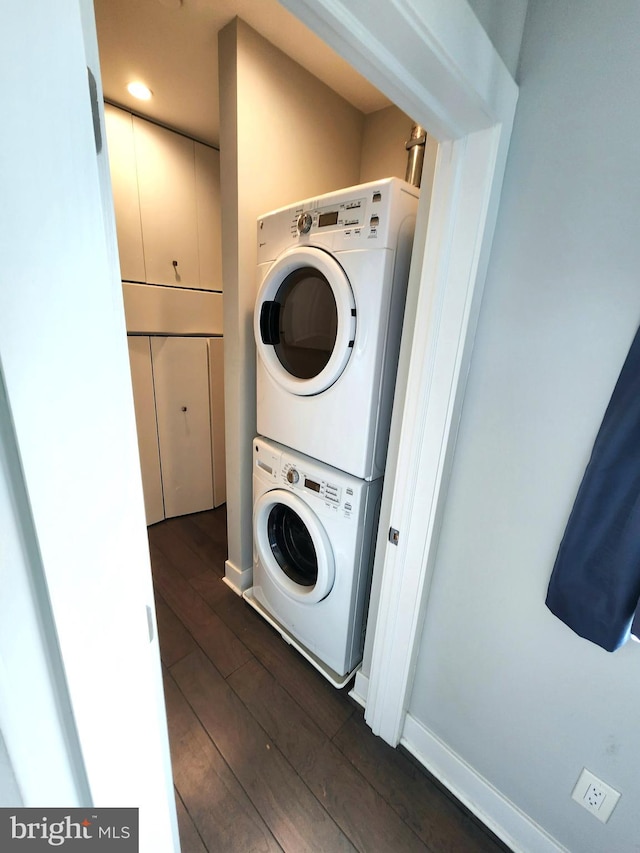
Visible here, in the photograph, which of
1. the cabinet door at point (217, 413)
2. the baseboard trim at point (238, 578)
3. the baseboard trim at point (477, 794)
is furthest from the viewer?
the cabinet door at point (217, 413)

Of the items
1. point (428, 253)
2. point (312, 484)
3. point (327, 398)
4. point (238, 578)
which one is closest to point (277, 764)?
point (238, 578)

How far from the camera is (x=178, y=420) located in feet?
7.28

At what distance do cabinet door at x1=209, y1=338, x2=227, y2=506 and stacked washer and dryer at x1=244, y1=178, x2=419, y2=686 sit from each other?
40.4 inches

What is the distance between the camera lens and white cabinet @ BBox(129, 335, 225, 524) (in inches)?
80.3

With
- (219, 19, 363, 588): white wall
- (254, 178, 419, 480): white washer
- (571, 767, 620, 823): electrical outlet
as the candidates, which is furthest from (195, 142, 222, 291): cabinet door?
(571, 767, 620, 823): electrical outlet

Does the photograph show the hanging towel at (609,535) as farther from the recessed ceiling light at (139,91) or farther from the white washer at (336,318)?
the recessed ceiling light at (139,91)

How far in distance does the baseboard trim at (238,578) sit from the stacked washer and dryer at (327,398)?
0.88 feet

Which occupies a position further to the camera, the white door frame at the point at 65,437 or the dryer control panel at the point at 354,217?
the dryer control panel at the point at 354,217

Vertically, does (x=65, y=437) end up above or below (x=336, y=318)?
below

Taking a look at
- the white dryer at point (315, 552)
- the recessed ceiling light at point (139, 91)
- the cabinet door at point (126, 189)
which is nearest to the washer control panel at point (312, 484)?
the white dryer at point (315, 552)

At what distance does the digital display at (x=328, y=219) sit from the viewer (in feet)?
3.39

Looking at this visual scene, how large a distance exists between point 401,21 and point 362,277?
51 centimetres

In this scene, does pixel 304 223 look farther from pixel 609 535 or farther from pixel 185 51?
pixel 609 535

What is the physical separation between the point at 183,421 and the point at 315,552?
52.8 inches
